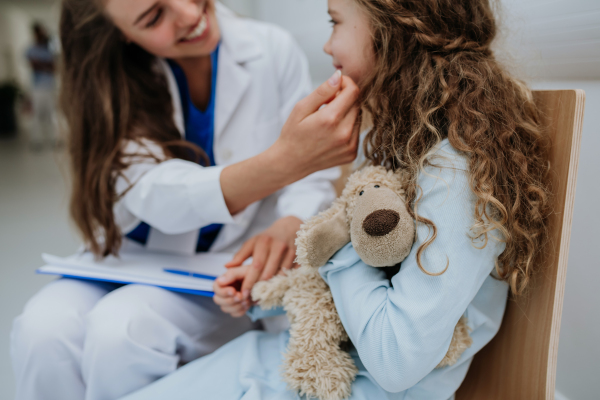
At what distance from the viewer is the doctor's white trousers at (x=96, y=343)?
2.25 feet

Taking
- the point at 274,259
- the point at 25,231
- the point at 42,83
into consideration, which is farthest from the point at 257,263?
the point at 42,83

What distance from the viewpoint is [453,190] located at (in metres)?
0.51

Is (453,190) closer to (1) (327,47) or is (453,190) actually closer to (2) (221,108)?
(1) (327,47)

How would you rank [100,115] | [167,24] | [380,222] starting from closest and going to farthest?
[380,222]
[167,24]
[100,115]

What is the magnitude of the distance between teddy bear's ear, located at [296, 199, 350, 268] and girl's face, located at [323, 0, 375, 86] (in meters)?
0.24

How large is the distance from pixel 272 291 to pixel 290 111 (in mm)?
566

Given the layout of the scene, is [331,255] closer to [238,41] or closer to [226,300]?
[226,300]

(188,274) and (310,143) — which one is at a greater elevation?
(310,143)

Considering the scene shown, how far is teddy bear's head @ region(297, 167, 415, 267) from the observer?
47 cm

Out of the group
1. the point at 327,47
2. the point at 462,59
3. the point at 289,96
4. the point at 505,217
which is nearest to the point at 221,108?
the point at 289,96

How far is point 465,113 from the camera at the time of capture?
1.77 feet

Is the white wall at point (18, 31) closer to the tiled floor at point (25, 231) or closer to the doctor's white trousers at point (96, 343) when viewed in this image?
the tiled floor at point (25, 231)

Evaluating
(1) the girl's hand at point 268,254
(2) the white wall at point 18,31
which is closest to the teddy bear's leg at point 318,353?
(1) the girl's hand at point 268,254

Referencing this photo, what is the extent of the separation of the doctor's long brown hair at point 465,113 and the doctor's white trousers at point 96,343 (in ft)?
1.57
